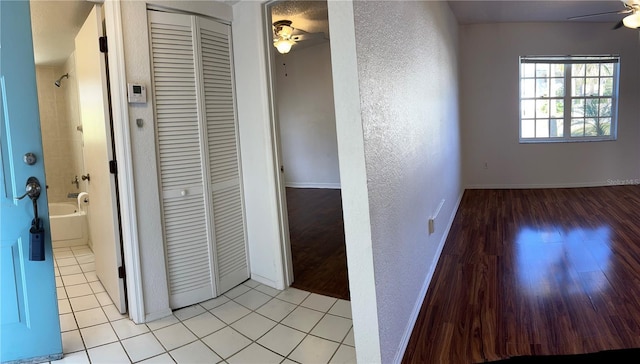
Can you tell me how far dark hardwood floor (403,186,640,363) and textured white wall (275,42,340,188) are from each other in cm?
319

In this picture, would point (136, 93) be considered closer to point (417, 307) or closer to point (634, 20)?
point (417, 307)

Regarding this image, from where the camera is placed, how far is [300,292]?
248 cm

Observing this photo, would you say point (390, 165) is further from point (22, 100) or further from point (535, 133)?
point (535, 133)

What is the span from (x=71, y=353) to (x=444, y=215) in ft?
9.90

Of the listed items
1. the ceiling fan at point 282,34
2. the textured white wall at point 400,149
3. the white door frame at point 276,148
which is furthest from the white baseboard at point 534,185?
the white door frame at point 276,148

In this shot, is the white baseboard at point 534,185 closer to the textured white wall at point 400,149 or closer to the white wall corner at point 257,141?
the textured white wall at point 400,149

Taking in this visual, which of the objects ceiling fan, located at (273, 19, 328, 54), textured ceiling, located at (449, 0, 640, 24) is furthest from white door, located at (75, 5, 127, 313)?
textured ceiling, located at (449, 0, 640, 24)

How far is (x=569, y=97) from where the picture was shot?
17.9 ft

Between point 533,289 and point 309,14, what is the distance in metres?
3.88

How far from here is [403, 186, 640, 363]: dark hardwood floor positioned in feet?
5.71

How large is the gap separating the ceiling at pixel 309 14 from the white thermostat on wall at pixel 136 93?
3.34ft

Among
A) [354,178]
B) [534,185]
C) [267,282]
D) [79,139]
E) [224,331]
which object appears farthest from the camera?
[534,185]

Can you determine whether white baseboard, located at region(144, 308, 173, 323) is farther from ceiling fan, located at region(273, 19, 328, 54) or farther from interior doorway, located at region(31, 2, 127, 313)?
ceiling fan, located at region(273, 19, 328, 54)

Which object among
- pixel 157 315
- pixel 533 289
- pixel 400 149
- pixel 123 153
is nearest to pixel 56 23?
pixel 123 153
